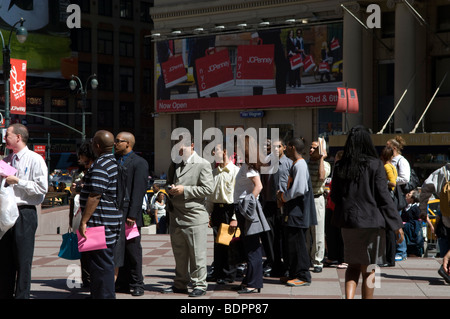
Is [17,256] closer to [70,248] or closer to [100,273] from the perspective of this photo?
[100,273]

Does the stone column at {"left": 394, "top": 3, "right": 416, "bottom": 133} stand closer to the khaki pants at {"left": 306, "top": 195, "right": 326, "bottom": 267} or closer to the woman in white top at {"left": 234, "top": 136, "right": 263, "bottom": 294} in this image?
the khaki pants at {"left": 306, "top": 195, "right": 326, "bottom": 267}

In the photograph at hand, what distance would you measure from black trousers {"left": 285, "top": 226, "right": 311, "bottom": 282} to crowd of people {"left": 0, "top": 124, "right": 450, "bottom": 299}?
14 mm

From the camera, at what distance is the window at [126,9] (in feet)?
228

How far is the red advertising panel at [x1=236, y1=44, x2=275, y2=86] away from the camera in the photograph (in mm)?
45875

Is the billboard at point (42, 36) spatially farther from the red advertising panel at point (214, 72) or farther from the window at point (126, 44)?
the red advertising panel at point (214, 72)

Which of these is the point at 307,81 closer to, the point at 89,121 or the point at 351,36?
the point at 351,36

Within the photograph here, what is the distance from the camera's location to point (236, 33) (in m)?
47.5

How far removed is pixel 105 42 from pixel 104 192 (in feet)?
209

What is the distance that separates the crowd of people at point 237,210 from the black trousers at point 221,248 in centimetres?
1

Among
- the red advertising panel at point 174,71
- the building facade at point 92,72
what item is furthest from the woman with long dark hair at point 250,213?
the building facade at point 92,72

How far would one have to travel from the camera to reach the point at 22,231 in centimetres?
738

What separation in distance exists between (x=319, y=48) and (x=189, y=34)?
35.6ft

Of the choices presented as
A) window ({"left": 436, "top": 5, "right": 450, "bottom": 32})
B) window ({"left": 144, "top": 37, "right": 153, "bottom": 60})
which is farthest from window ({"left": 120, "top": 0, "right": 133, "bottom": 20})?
window ({"left": 436, "top": 5, "right": 450, "bottom": 32})

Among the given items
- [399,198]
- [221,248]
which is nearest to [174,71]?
[399,198]
